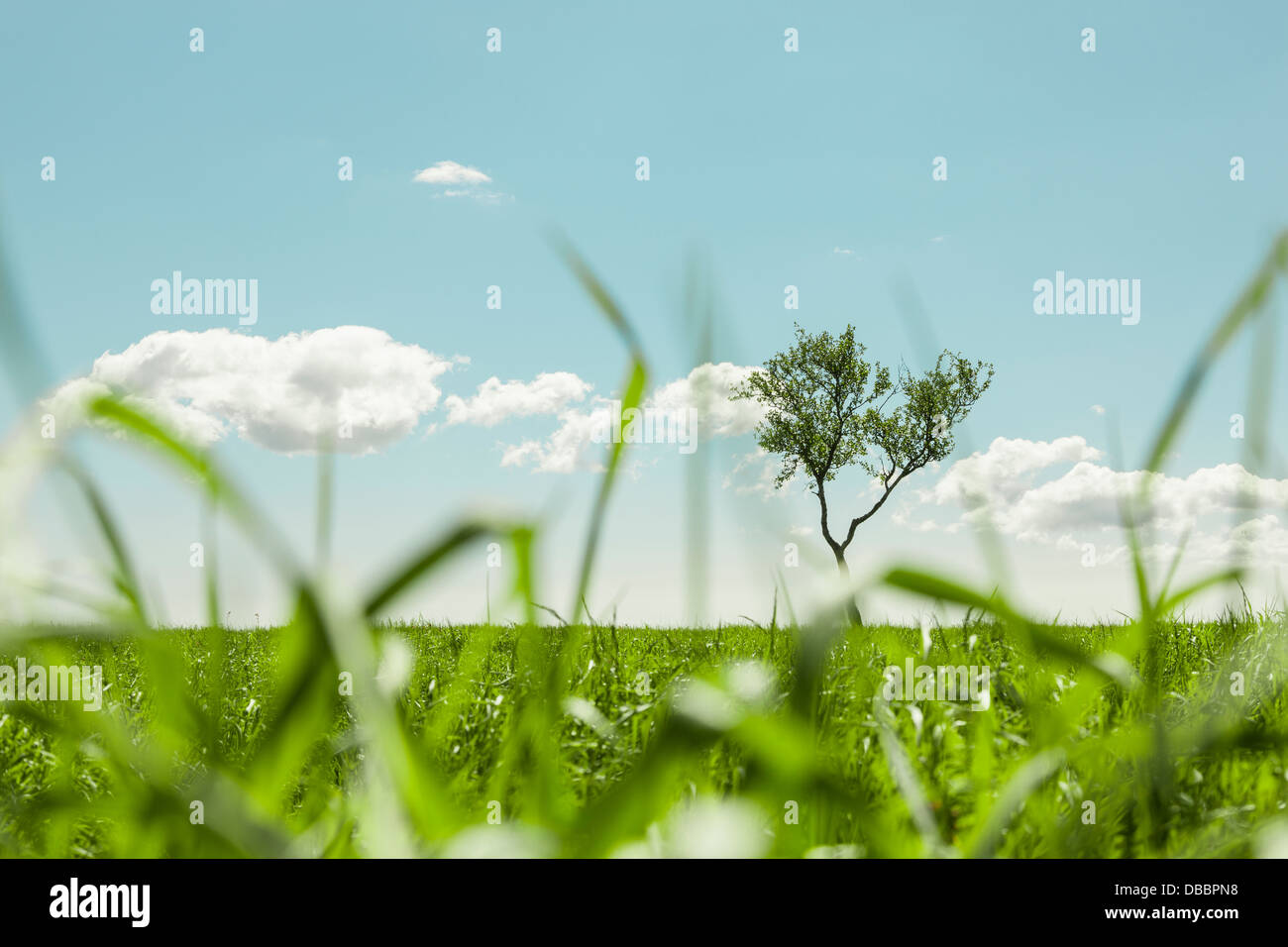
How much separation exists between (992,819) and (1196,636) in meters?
4.16

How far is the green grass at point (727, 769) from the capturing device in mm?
1053

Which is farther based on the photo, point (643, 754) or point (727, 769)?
point (727, 769)

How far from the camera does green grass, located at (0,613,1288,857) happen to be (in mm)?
1053

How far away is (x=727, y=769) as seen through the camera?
187 centimetres

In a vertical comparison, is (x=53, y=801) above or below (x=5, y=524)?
below

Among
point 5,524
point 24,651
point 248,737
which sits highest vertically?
point 5,524

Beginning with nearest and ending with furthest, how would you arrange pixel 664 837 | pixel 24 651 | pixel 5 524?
pixel 5 524
pixel 664 837
pixel 24 651

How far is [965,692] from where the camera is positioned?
84.4 inches
